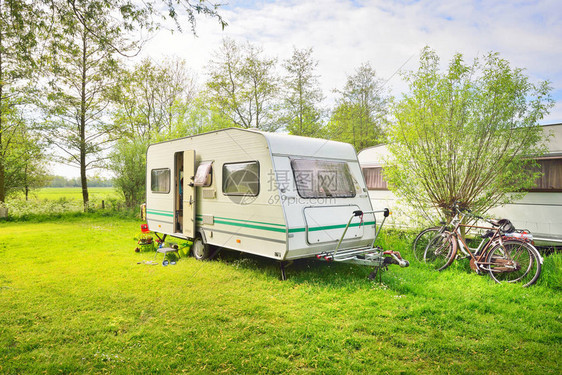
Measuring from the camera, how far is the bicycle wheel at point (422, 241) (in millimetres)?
6871

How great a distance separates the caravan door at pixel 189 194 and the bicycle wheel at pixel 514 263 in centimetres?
545

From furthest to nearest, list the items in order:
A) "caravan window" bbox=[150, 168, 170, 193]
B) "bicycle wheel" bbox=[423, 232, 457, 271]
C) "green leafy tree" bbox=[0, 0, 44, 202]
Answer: "caravan window" bbox=[150, 168, 170, 193] → "bicycle wheel" bbox=[423, 232, 457, 271] → "green leafy tree" bbox=[0, 0, 44, 202]

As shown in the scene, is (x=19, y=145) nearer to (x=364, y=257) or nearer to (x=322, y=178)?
(x=322, y=178)

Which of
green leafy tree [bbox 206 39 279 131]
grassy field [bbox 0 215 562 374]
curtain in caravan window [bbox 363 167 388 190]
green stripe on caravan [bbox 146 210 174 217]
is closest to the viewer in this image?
grassy field [bbox 0 215 562 374]

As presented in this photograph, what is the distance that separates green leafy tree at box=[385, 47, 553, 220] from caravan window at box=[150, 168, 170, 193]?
16.4 ft

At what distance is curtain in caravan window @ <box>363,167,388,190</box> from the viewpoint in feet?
29.6

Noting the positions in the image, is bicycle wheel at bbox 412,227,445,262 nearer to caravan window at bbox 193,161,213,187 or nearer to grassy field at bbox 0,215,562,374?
grassy field at bbox 0,215,562,374

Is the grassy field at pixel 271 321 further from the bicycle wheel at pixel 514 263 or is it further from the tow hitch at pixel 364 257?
the tow hitch at pixel 364 257

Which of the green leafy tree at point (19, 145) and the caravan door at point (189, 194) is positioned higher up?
the green leafy tree at point (19, 145)

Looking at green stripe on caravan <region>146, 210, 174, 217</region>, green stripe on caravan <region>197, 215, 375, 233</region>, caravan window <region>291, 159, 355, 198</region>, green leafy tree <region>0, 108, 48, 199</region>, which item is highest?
green leafy tree <region>0, 108, 48, 199</region>

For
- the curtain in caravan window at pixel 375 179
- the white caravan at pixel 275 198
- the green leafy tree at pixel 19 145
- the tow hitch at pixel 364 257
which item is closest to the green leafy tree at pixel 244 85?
the green leafy tree at pixel 19 145

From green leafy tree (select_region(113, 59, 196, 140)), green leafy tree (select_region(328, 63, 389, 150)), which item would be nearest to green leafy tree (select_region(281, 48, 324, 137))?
green leafy tree (select_region(328, 63, 389, 150))

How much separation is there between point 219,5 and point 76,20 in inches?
88.9

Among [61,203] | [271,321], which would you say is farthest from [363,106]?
[271,321]
